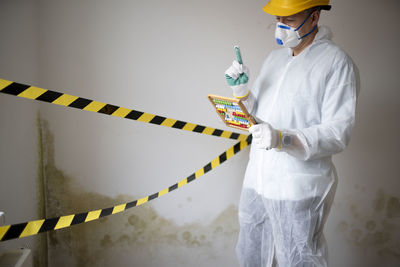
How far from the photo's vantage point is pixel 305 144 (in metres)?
1.59

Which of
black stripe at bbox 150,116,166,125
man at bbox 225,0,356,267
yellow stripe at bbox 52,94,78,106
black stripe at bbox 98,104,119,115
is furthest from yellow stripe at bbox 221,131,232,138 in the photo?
yellow stripe at bbox 52,94,78,106

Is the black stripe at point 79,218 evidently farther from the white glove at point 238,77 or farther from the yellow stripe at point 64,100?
the white glove at point 238,77

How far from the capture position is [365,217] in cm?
268

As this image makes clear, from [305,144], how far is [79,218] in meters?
1.15

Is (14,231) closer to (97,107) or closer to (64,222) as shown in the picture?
(64,222)

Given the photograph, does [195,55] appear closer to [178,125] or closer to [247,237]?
[178,125]

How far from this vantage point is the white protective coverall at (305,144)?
1.62 m

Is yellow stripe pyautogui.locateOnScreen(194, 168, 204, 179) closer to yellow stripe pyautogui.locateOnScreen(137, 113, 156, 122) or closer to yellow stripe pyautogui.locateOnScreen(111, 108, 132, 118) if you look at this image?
yellow stripe pyautogui.locateOnScreen(137, 113, 156, 122)

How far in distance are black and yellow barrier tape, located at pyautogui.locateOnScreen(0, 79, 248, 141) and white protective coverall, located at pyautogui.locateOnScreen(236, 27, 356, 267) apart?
581 millimetres

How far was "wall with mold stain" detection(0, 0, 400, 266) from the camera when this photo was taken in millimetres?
2193

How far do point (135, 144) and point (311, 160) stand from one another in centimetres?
113

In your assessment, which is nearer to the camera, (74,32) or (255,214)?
(255,214)

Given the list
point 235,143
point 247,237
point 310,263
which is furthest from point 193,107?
point 310,263

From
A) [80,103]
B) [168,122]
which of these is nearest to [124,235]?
[168,122]
